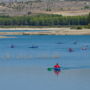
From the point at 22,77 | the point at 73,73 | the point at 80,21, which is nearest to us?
the point at 22,77

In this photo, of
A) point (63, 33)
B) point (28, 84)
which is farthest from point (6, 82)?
point (63, 33)

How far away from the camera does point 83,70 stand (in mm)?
44688

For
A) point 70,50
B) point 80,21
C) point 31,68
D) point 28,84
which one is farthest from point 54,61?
point 80,21

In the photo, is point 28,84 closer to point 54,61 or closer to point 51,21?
point 54,61

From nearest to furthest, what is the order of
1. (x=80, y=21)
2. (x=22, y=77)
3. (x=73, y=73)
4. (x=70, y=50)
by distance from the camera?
1. (x=22, y=77)
2. (x=73, y=73)
3. (x=70, y=50)
4. (x=80, y=21)

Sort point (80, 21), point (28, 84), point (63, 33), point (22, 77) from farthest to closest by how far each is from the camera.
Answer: point (80, 21) < point (63, 33) < point (22, 77) < point (28, 84)

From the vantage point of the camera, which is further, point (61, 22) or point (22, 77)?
point (61, 22)

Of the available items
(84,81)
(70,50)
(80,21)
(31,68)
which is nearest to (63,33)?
(80,21)

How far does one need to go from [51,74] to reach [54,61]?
8.94m

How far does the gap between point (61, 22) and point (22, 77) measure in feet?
285

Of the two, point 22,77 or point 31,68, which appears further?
point 31,68

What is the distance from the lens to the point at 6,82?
38188 millimetres

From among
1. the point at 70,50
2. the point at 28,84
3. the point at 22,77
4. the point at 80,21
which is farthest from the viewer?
the point at 80,21

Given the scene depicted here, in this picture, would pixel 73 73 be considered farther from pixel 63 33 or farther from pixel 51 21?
pixel 51 21
